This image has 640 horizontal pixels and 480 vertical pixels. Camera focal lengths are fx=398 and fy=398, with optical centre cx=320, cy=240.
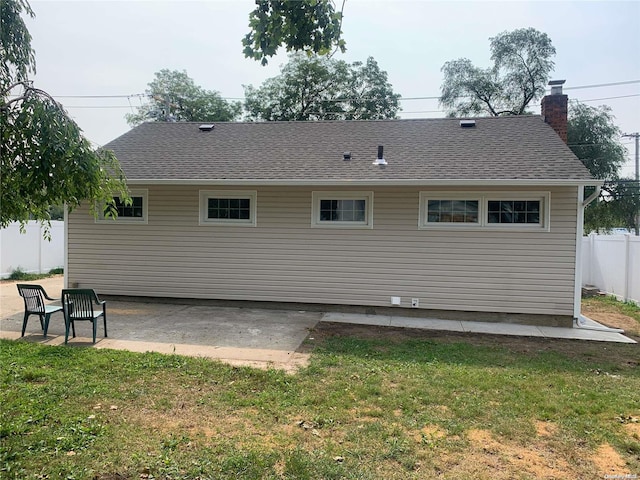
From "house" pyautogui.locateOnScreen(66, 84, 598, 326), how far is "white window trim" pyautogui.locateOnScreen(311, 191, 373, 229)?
2cm

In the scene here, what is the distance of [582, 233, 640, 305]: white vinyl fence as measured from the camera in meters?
9.93

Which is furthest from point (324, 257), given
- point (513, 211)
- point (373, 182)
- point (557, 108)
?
point (557, 108)

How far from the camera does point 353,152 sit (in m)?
9.56

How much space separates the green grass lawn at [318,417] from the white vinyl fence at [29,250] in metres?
9.05

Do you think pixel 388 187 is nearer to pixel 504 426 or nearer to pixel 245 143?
pixel 245 143

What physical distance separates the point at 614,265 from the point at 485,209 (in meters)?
5.66

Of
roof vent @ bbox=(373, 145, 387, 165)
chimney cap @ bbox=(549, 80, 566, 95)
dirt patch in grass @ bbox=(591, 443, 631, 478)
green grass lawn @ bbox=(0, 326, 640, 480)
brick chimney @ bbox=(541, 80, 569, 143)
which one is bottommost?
dirt patch in grass @ bbox=(591, 443, 631, 478)

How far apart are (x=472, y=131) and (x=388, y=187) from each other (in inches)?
137

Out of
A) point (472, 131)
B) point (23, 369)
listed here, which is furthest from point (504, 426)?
point (472, 131)

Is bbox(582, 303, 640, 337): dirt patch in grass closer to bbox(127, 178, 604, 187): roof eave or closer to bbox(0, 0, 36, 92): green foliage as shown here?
bbox(127, 178, 604, 187): roof eave

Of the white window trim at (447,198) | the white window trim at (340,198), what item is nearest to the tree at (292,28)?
the white window trim at (340,198)

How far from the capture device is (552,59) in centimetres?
2228

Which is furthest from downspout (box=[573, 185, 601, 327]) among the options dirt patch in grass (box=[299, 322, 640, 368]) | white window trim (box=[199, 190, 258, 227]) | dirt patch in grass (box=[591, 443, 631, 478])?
white window trim (box=[199, 190, 258, 227])

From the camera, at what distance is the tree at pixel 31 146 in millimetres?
2881
